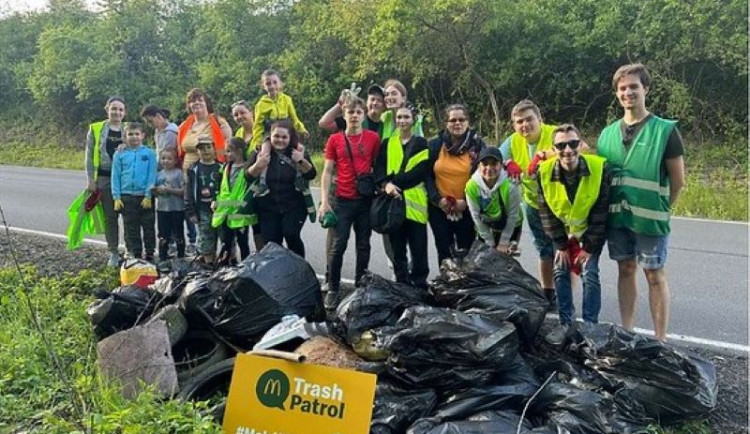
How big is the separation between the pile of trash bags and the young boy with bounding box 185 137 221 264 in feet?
5.51

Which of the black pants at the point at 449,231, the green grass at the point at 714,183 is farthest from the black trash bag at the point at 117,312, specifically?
the green grass at the point at 714,183

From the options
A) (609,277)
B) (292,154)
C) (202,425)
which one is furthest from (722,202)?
(202,425)

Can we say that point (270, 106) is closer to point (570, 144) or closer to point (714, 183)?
point (570, 144)

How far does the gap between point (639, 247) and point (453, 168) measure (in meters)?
1.49

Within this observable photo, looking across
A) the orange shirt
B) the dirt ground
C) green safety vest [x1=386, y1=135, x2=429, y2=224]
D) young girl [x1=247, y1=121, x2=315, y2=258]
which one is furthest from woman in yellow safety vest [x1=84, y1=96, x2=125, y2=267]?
the orange shirt

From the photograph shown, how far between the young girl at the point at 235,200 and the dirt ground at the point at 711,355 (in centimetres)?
185

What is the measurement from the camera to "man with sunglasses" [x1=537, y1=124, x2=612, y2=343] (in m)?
4.26

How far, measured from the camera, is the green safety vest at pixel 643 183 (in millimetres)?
4113

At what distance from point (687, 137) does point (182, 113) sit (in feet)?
45.0

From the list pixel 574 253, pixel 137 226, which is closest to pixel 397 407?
pixel 574 253

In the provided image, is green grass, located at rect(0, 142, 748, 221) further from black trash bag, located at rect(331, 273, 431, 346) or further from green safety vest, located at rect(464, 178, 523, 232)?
black trash bag, located at rect(331, 273, 431, 346)

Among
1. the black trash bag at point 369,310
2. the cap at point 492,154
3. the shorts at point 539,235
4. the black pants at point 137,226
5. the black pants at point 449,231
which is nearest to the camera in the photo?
the black trash bag at point 369,310

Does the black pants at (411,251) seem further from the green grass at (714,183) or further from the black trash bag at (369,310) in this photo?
the green grass at (714,183)

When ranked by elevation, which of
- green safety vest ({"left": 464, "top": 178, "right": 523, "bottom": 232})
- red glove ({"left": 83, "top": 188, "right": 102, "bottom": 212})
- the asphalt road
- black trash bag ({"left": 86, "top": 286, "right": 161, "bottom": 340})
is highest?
green safety vest ({"left": 464, "top": 178, "right": 523, "bottom": 232})
